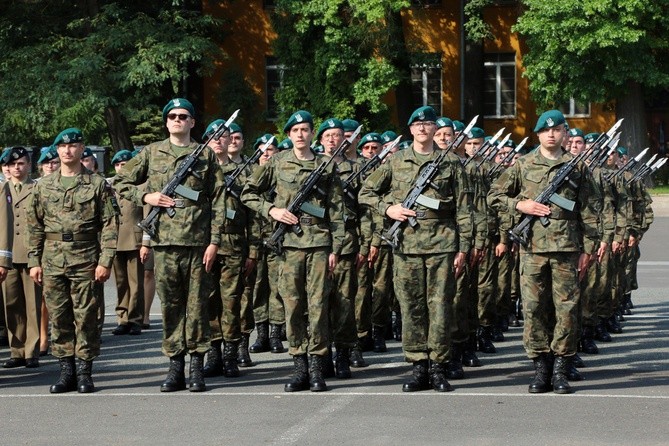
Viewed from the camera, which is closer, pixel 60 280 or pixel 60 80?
pixel 60 280

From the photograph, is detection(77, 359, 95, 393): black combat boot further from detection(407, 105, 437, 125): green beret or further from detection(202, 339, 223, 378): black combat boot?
detection(407, 105, 437, 125): green beret

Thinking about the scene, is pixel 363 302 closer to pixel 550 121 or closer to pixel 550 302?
pixel 550 302

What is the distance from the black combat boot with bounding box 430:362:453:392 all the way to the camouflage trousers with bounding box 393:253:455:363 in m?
0.07

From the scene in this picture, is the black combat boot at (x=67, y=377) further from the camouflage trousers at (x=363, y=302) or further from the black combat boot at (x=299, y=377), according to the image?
the camouflage trousers at (x=363, y=302)

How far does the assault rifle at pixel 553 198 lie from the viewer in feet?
34.8

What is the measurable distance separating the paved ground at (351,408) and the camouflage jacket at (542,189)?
45.1 inches

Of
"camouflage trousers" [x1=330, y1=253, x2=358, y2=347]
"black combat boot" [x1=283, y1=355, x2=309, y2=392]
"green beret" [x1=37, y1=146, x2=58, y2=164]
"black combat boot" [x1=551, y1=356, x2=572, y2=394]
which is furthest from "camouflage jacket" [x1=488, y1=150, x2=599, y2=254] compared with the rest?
"green beret" [x1=37, y1=146, x2=58, y2=164]

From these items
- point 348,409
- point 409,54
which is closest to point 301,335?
point 348,409

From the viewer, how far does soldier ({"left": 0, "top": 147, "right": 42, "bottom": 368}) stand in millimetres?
12844

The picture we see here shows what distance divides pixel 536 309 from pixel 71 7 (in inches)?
1326

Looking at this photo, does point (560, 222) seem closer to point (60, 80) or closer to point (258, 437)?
point (258, 437)

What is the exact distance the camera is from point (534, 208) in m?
10.6

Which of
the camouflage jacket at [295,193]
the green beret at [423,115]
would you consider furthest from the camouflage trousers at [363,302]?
the green beret at [423,115]

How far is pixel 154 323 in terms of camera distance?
1623 centimetres
